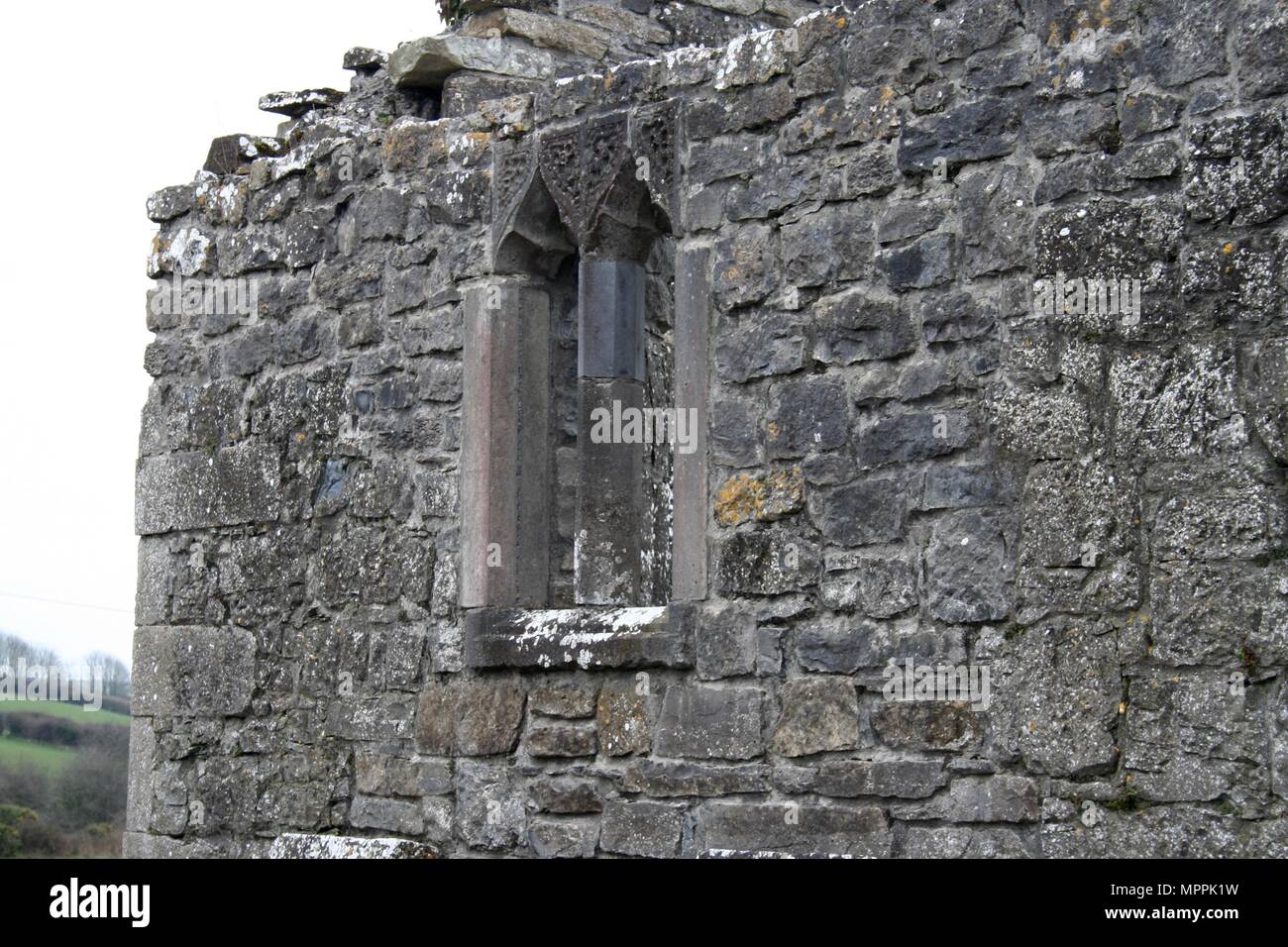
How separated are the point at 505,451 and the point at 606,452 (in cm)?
41

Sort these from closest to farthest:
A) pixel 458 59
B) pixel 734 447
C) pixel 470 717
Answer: pixel 734 447 < pixel 470 717 < pixel 458 59

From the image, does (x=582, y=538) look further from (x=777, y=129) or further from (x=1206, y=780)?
(x=1206, y=780)

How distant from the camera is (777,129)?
20.2 ft

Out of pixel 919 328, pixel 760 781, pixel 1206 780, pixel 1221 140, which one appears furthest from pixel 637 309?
pixel 1206 780

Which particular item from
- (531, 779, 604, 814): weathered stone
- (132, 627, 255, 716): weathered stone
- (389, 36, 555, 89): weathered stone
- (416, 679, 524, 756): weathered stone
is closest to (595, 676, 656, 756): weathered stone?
(531, 779, 604, 814): weathered stone

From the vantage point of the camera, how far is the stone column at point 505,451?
6801mm

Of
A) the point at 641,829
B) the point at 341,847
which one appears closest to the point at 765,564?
the point at 641,829

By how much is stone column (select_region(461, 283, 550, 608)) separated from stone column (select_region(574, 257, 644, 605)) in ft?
0.84

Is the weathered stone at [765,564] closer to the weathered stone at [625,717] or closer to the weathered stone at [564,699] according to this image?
the weathered stone at [625,717]

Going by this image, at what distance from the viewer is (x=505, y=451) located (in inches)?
269

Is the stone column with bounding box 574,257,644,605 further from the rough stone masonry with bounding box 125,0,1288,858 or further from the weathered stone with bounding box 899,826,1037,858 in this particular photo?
the weathered stone with bounding box 899,826,1037,858

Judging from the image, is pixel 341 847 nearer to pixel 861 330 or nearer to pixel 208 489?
pixel 208 489

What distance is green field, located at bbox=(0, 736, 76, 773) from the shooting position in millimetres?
14617

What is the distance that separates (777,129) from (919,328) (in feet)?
2.84
